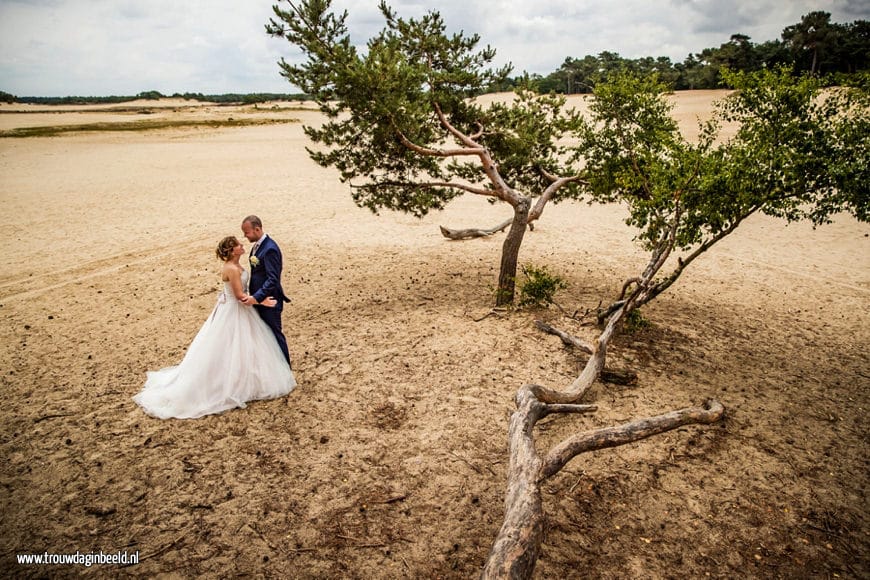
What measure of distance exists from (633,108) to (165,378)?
A: 875 cm

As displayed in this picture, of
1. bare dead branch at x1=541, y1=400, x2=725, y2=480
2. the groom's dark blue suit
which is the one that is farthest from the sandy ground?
the groom's dark blue suit

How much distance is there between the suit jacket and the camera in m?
6.16

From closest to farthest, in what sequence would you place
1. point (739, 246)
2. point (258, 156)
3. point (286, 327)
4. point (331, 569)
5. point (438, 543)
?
point (331, 569), point (438, 543), point (286, 327), point (739, 246), point (258, 156)

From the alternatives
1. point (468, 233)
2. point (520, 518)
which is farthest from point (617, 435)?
point (468, 233)

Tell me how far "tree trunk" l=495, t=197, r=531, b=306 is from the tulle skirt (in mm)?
5163

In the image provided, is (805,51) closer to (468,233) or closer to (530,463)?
(468,233)

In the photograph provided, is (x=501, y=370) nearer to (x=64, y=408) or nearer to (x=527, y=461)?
(x=527, y=461)

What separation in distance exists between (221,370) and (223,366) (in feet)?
0.22

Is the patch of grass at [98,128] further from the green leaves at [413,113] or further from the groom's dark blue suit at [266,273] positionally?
the groom's dark blue suit at [266,273]

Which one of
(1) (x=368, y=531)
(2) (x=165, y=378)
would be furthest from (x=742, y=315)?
(2) (x=165, y=378)

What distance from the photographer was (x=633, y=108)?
26.3 feet

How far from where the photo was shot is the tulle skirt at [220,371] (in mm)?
6199

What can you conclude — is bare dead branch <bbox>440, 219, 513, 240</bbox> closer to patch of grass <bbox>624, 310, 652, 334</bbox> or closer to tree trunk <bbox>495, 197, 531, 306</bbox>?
tree trunk <bbox>495, 197, 531, 306</bbox>

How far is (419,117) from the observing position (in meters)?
7.69
